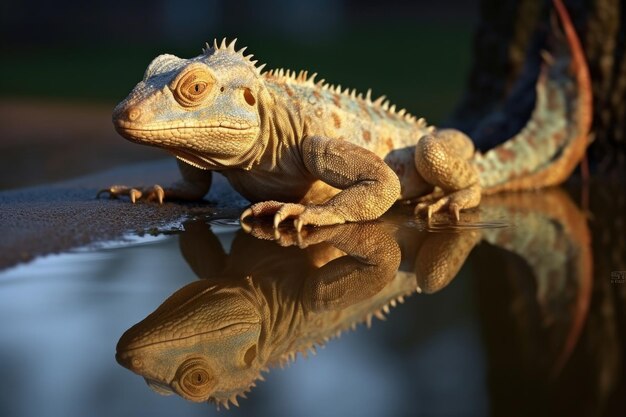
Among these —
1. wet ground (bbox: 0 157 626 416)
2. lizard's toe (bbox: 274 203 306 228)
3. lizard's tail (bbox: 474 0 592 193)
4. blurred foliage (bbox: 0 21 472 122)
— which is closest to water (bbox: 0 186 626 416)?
wet ground (bbox: 0 157 626 416)

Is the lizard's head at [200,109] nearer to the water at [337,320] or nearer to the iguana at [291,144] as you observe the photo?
the iguana at [291,144]

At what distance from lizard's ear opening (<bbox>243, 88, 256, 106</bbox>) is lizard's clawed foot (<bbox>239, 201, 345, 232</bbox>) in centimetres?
69

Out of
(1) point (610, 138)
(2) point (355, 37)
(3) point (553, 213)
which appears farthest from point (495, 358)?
(2) point (355, 37)

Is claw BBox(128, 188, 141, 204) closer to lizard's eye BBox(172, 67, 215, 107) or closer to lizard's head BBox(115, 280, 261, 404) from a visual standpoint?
lizard's eye BBox(172, 67, 215, 107)

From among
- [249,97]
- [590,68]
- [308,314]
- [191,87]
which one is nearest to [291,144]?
[249,97]

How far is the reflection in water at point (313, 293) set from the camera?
3.67 metres

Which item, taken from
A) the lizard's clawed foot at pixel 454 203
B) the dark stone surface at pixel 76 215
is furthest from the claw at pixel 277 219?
the lizard's clawed foot at pixel 454 203

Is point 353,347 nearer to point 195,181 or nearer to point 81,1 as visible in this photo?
point 195,181

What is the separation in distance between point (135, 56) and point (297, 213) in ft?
59.8

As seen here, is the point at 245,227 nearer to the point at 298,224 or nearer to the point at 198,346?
the point at 298,224

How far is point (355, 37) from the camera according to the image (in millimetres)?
29844

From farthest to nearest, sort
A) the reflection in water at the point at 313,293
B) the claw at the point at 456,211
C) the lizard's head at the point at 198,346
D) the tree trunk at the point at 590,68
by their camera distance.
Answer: the tree trunk at the point at 590,68, the claw at the point at 456,211, the reflection in water at the point at 313,293, the lizard's head at the point at 198,346

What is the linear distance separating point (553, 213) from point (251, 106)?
244 centimetres

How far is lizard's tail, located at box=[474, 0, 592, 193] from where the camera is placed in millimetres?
7730
